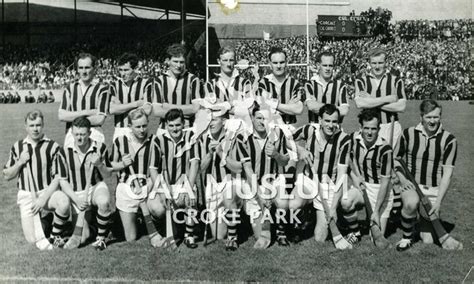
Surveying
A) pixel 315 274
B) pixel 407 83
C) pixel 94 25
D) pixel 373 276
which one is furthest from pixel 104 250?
pixel 94 25

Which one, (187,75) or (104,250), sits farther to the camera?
(187,75)

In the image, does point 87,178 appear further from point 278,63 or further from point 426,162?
point 426,162

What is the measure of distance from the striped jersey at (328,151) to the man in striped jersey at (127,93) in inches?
53.5

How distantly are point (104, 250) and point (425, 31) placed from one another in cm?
1871

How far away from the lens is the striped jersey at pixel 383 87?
14.1ft

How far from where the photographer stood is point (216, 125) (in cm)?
383

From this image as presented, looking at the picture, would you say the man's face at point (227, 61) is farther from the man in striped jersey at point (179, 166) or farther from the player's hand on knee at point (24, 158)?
the player's hand on knee at point (24, 158)

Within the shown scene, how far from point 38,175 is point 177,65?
1339mm

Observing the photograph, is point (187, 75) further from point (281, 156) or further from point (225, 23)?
point (225, 23)

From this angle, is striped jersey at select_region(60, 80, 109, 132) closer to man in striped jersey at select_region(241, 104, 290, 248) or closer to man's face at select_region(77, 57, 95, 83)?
man's face at select_region(77, 57, 95, 83)

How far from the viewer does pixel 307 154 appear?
373cm

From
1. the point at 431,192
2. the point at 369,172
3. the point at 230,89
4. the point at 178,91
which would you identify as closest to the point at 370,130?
the point at 369,172

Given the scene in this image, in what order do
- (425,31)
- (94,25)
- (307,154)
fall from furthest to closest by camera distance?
(94,25), (425,31), (307,154)

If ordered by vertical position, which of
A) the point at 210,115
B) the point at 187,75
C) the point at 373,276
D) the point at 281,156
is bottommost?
the point at 373,276
